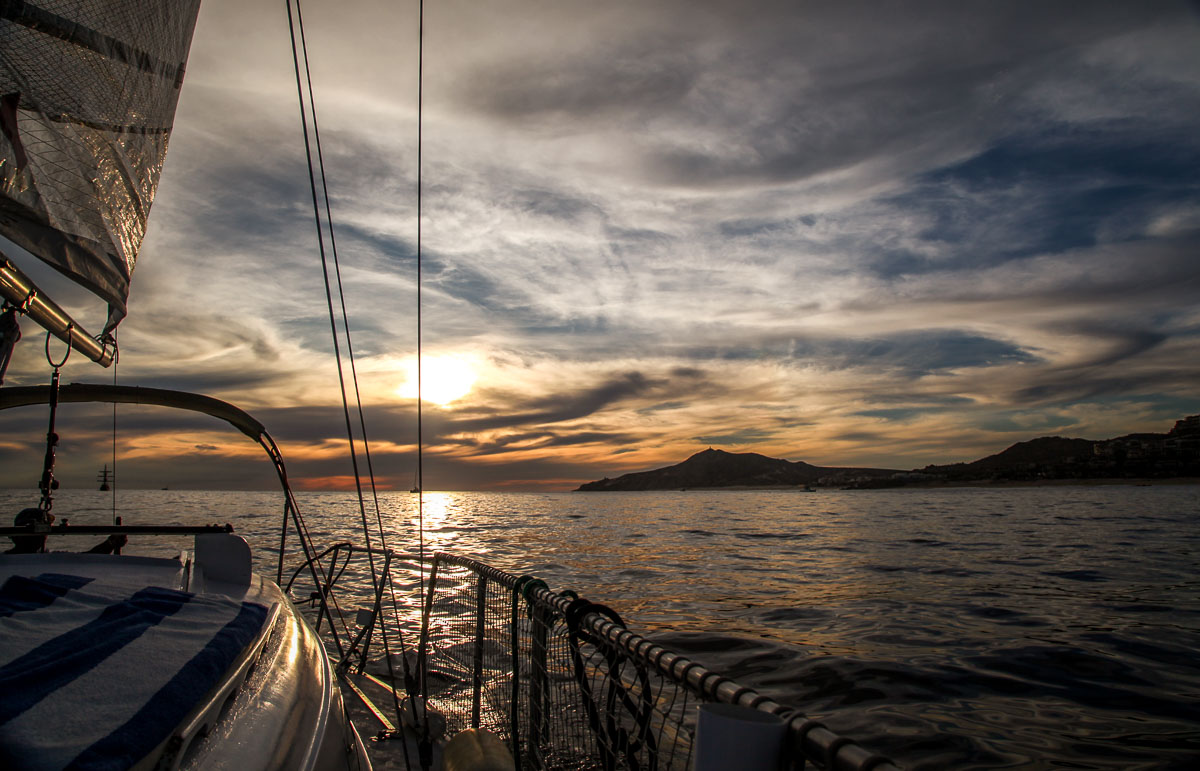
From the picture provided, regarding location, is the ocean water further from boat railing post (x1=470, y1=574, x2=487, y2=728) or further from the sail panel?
the sail panel

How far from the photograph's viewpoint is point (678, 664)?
5.70 ft

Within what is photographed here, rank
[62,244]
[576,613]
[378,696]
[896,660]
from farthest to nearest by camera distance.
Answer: [896,660], [378,696], [62,244], [576,613]

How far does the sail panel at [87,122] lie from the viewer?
3.08 meters

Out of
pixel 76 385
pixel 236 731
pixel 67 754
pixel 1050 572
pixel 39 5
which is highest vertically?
pixel 39 5

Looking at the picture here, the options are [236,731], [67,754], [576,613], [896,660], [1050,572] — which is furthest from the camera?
[1050,572]

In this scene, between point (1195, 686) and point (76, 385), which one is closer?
point (76, 385)

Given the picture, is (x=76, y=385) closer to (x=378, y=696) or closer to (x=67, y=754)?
(x=378, y=696)

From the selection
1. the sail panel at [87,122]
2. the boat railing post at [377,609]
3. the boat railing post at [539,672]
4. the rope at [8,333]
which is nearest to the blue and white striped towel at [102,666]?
the boat railing post at [539,672]

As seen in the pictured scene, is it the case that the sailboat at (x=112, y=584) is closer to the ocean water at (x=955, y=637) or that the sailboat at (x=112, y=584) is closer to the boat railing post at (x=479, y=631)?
the boat railing post at (x=479, y=631)

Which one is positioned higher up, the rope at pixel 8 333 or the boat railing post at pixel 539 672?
the rope at pixel 8 333

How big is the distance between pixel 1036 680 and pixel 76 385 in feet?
33.7

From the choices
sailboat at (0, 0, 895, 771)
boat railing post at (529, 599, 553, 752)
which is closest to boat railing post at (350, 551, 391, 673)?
sailboat at (0, 0, 895, 771)

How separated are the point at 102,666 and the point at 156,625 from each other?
518 millimetres

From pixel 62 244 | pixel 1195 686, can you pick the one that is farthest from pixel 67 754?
pixel 1195 686
